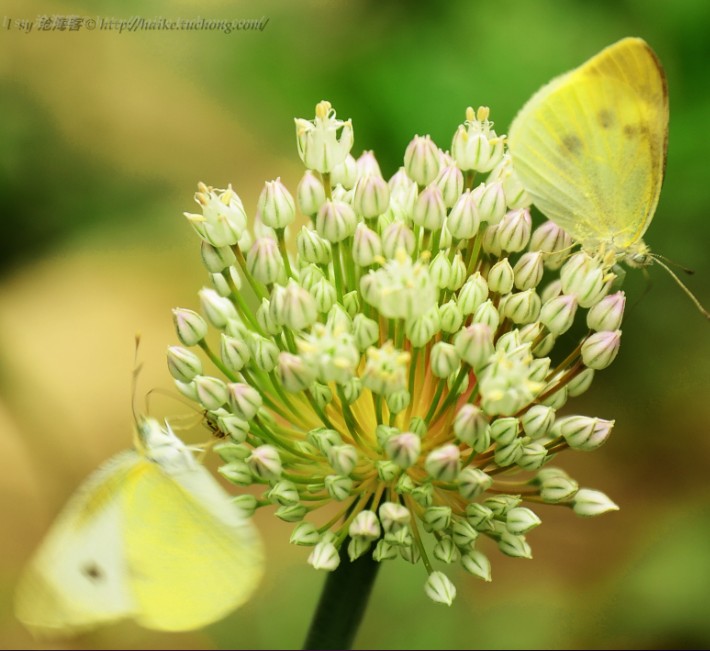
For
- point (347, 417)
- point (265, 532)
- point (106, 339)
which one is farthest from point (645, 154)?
point (106, 339)

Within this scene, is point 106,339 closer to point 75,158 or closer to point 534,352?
point 75,158

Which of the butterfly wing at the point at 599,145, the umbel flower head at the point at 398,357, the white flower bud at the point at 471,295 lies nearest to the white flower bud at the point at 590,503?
the umbel flower head at the point at 398,357

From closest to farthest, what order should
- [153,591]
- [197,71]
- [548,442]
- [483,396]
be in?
[483,396] < [548,442] < [153,591] < [197,71]

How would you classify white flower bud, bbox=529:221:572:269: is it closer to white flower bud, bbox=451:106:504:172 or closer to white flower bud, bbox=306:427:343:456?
white flower bud, bbox=451:106:504:172

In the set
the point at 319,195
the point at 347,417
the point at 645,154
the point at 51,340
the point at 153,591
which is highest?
the point at 645,154

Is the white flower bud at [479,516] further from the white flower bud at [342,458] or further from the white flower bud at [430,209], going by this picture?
the white flower bud at [430,209]

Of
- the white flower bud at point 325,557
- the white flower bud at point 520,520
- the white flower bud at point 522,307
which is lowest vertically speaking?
the white flower bud at point 325,557
